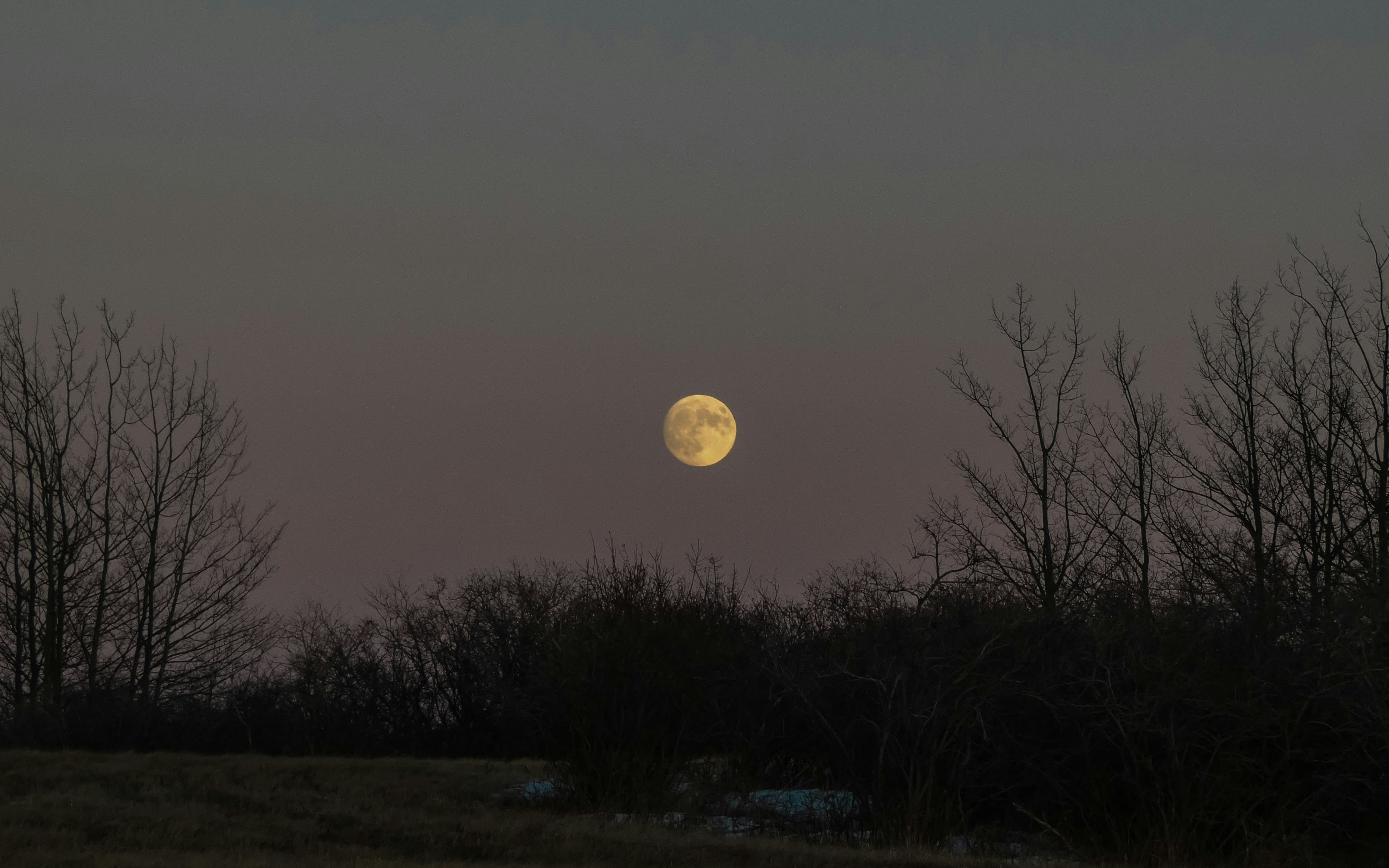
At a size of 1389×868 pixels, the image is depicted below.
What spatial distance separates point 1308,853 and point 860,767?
5467 mm

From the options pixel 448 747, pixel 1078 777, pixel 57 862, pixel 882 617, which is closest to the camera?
pixel 57 862

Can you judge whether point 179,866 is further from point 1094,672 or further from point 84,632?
point 84,632

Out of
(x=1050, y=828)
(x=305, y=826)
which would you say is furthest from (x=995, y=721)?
(x=305, y=826)

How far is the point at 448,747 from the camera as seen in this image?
28.0 m

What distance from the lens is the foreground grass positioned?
44.2 feet

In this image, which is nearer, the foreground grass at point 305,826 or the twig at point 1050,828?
the foreground grass at point 305,826

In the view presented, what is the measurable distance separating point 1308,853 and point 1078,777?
2.74 meters

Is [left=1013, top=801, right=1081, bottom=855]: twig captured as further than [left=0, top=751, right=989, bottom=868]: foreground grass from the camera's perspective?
Yes

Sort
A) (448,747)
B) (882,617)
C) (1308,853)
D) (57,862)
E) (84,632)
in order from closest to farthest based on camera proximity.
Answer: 1. (57,862)
2. (1308,853)
3. (882,617)
4. (448,747)
5. (84,632)

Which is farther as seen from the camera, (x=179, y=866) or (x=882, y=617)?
(x=882, y=617)

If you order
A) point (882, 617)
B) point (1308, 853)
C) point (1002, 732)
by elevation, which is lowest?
point (1308, 853)

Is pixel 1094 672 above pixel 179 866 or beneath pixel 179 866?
above

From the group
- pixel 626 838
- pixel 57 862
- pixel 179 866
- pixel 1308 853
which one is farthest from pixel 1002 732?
pixel 57 862

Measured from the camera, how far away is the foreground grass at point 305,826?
44.2 ft
